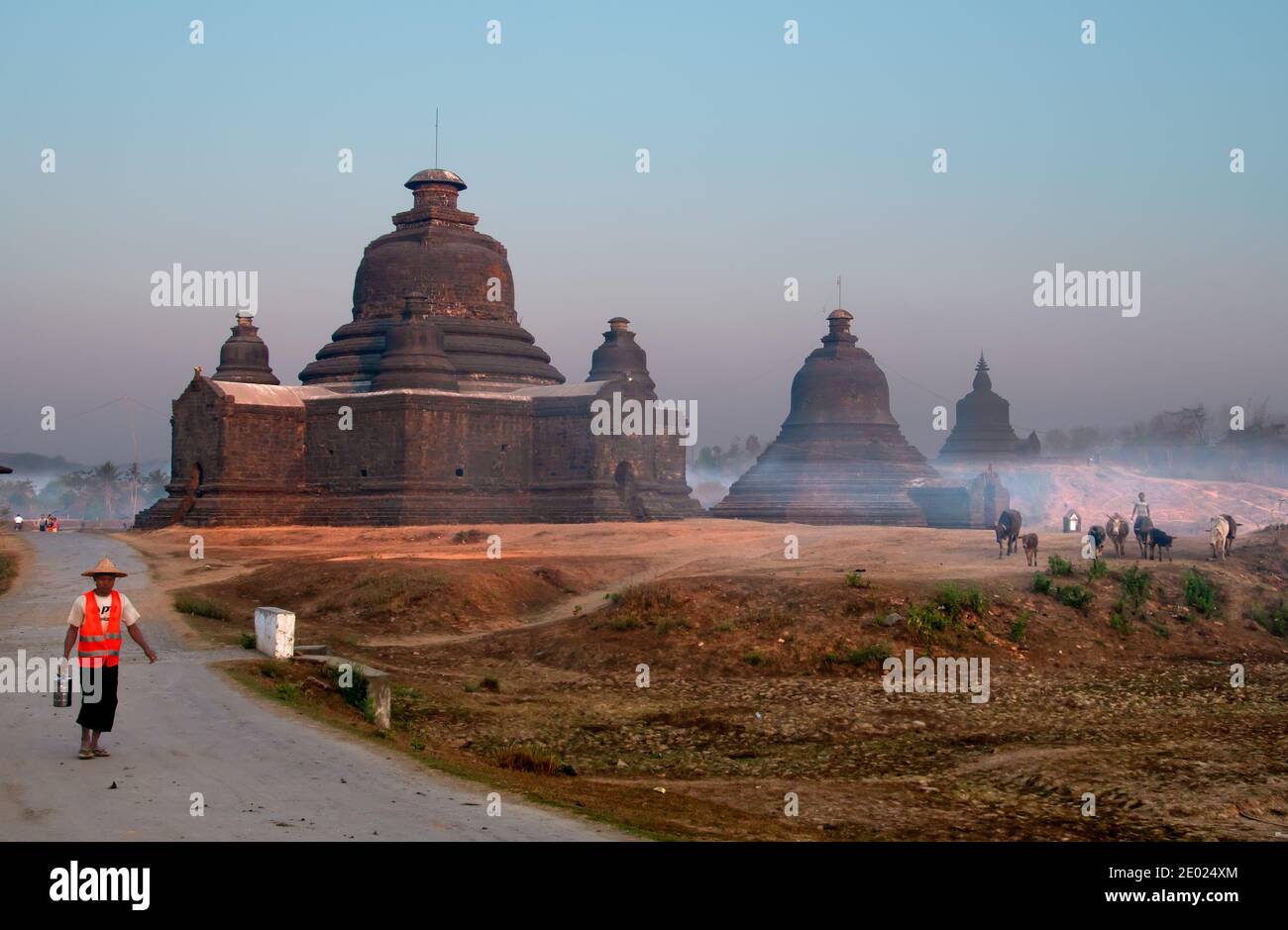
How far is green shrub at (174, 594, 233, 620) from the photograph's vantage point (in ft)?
69.9

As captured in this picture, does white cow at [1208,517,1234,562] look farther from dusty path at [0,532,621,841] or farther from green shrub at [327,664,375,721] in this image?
dusty path at [0,532,621,841]

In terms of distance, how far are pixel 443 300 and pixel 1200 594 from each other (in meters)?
31.7

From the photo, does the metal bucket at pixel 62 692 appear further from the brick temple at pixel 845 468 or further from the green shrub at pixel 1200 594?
the brick temple at pixel 845 468

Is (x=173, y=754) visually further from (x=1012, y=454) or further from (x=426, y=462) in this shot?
(x=1012, y=454)

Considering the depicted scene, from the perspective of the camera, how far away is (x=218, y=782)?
923cm

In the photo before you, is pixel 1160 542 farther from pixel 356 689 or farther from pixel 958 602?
pixel 356 689

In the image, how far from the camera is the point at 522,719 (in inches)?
593

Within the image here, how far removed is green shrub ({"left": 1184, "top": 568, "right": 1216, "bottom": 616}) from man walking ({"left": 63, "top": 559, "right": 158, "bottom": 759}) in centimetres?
1745

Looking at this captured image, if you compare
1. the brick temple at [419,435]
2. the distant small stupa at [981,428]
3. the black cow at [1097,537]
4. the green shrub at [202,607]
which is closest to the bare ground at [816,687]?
the green shrub at [202,607]

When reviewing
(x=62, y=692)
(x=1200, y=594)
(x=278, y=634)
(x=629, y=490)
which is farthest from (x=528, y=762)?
(x=629, y=490)

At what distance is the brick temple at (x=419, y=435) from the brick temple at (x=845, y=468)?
415cm

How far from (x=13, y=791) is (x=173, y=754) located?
1.59m

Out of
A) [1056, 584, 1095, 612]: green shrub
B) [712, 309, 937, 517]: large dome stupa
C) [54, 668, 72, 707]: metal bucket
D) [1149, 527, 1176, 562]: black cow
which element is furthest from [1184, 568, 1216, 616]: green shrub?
[712, 309, 937, 517]: large dome stupa
